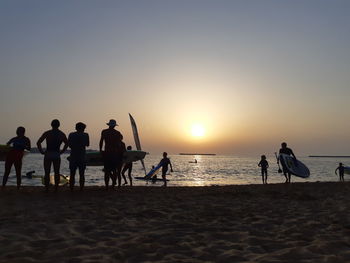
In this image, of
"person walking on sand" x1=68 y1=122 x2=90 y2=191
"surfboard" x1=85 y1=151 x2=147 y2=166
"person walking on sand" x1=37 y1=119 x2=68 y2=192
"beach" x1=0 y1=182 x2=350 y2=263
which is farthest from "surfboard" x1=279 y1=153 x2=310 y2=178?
"person walking on sand" x1=37 y1=119 x2=68 y2=192

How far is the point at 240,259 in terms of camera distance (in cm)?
364

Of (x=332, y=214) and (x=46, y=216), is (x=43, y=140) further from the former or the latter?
(x=332, y=214)

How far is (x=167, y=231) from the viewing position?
488 centimetres

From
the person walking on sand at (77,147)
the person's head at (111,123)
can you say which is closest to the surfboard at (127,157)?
the person's head at (111,123)

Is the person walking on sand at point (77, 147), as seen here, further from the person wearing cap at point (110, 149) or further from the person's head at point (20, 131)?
the person's head at point (20, 131)

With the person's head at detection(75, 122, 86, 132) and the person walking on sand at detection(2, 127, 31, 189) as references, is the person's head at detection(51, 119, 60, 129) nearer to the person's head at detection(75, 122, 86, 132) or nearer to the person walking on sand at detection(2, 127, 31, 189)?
the person's head at detection(75, 122, 86, 132)

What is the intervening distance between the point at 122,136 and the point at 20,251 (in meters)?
6.52

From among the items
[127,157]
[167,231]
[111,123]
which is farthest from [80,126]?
[127,157]

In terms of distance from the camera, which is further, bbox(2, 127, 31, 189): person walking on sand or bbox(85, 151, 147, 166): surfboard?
bbox(85, 151, 147, 166): surfboard

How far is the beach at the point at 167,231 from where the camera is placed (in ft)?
12.3

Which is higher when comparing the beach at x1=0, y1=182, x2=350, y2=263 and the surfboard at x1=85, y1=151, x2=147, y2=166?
the surfboard at x1=85, y1=151, x2=147, y2=166

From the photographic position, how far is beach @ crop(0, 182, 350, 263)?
12.3ft

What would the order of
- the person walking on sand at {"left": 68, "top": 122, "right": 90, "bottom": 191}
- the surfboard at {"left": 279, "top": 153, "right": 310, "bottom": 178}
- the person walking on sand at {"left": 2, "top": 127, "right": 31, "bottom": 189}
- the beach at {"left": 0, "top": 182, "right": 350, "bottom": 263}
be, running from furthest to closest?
1. the surfboard at {"left": 279, "top": 153, "right": 310, "bottom": 178}
2. the person walking on sand at {"left": 2, "top": 127, "right": 31, "bottom": 189}
3. the person walking on sand at {"left": 68, "top": 122, "right": 90, "bottom": 191}
4. the beach at {"left": 0, "top": 182, "right": 350, "bottom": 263}

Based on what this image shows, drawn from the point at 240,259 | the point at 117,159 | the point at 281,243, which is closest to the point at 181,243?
the point at 240,259
